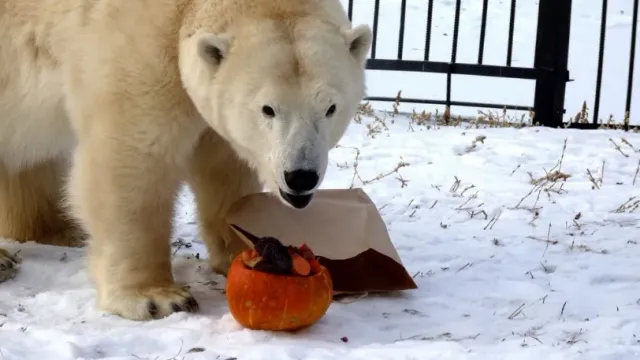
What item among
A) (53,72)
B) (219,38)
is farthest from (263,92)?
(53,72)

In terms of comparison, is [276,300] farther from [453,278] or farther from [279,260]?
[453,278]

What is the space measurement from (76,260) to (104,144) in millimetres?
773

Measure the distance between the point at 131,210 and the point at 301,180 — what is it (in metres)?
0.66

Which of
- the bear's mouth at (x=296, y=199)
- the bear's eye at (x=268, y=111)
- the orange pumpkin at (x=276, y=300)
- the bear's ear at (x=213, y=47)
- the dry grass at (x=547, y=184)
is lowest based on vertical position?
the orange pumpkin at (x=276, y=300)

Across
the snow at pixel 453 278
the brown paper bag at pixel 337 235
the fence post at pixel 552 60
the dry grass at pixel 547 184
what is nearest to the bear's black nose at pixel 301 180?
the snow at pixel 453 278

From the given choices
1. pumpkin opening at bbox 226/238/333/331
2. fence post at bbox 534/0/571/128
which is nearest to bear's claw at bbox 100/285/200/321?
pumpkin opening at bbox 226/238/333/331

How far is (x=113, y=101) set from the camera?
2711mm

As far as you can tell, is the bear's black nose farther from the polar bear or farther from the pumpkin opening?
the pumpkin opening

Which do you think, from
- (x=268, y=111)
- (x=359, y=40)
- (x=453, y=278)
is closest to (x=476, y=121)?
(x=453, y=278)

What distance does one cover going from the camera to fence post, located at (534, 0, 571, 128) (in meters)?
6.37

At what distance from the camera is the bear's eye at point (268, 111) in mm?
2438

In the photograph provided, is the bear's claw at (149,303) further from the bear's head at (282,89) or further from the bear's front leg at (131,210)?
the bear's head at (282,89)

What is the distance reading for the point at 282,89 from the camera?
242cm

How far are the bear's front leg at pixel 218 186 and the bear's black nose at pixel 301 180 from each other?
2.67ft
